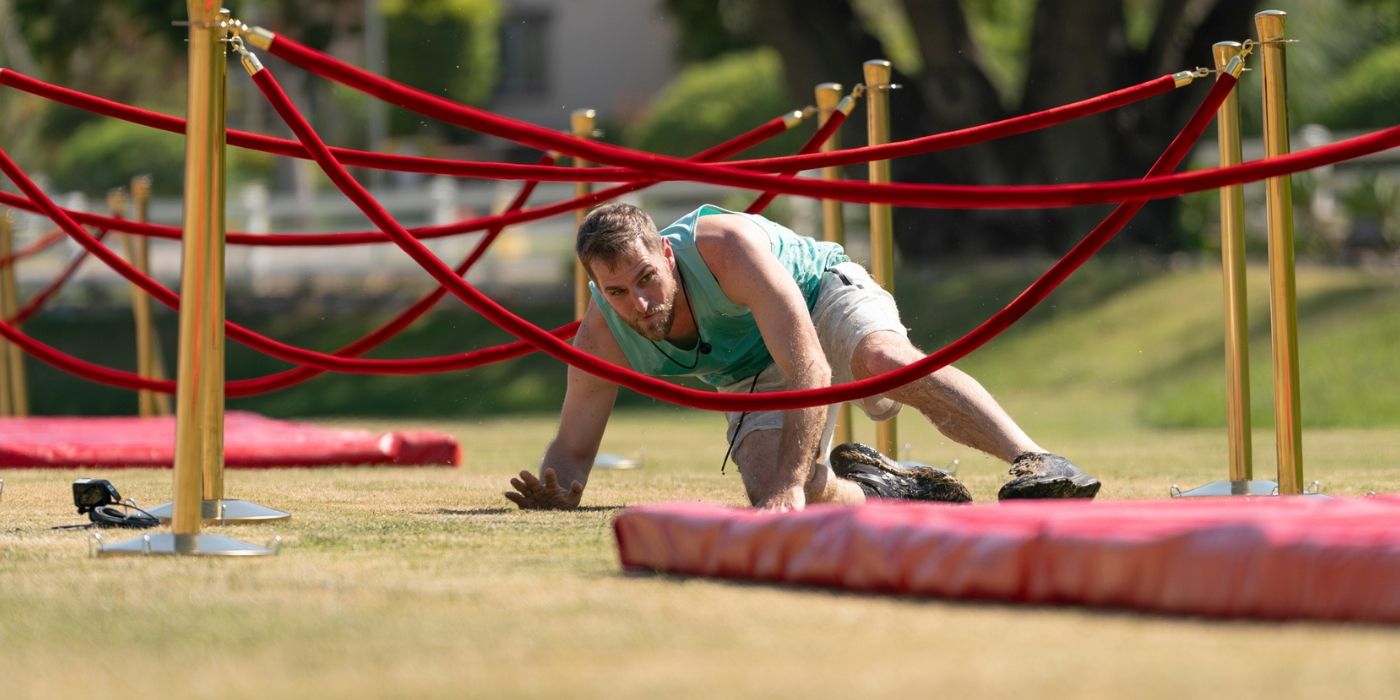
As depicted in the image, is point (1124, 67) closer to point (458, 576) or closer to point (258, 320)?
point (258, 320)

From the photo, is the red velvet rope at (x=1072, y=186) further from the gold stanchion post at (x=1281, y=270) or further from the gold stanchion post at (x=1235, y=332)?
the gold stanchion post at (x=1235, y=332)

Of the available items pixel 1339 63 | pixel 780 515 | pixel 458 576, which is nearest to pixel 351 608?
pixel 458 576

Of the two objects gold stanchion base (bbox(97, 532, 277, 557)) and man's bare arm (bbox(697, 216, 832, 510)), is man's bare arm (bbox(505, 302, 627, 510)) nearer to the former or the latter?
man's bare arm (bbox(697, 216, 832, 510))

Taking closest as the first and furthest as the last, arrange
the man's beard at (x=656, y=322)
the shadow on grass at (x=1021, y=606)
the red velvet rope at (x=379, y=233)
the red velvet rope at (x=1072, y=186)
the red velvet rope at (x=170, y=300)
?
the shadow on grass at (x=1021, y=606) → the red velvet rope at (x=1072, y=186) → the man's beard at (x=656, y=322) → the red velvet rope at (x=170, y=300) → the red velvet rope at (x=379, y=233)

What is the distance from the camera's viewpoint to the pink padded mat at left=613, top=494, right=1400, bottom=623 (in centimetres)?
329

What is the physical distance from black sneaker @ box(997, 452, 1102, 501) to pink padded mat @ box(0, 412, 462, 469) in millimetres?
3520

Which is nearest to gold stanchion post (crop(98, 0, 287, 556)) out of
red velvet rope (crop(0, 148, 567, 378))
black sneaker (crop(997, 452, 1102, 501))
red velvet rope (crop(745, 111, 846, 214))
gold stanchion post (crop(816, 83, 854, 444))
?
red velvet rope (crop(0, 148, 567, 378))

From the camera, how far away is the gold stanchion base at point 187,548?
4406 millimetres

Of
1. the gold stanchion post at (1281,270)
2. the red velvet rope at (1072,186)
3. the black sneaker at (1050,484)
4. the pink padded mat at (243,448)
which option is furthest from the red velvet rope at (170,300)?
the gold stanchion post at (1281,270)

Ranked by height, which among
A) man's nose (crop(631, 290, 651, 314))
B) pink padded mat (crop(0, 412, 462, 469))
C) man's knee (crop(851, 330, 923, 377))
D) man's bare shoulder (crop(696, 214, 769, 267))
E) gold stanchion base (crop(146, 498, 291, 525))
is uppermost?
man's bare shoulder (crop(696, 214, 769, 267))

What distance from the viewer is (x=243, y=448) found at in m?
7.74

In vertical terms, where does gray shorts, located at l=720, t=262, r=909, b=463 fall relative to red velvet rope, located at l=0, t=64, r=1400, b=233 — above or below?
below

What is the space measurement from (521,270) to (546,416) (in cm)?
506

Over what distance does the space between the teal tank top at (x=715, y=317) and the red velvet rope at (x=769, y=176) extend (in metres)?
0.71
